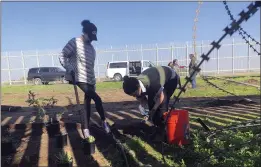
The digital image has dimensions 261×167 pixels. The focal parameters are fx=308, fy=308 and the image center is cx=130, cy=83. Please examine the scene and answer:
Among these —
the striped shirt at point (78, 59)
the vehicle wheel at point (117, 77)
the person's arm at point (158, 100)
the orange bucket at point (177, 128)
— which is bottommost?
the vehicle wheel at point (117, 77)

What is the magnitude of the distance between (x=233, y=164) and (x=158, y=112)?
1.62m

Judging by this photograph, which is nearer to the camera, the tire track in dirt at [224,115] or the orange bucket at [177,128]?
the orange bucket at [177,128]

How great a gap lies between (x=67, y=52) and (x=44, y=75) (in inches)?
833

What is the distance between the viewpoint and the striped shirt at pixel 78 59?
4.49 meters

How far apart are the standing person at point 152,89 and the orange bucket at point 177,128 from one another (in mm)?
298

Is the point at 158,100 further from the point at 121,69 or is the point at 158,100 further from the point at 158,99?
the point at 121,69

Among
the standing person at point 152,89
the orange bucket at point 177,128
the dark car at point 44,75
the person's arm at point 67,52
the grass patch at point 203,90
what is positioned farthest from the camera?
the dark car at point 44,75

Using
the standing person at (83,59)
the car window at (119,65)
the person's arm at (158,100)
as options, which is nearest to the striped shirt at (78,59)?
the standing person at (83,59)

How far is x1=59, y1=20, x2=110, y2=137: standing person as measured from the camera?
4.49 m

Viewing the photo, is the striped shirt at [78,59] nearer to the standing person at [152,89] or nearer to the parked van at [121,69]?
the standing person at [152,89]

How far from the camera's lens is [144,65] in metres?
23.7

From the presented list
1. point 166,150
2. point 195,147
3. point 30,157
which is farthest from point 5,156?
point 195,147

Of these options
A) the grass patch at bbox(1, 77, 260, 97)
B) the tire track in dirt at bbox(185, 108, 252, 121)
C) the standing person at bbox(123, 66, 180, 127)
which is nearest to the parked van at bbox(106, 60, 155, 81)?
the grass patch at bbox(1, 77, 260, 97)

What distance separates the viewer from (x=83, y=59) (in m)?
4.53
